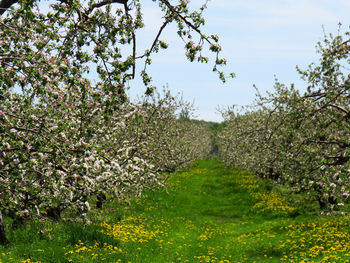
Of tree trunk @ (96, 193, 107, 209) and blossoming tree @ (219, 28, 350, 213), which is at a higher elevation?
blossoming tree @ (219, 28, 350, 213)

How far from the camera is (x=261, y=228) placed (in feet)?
54.4

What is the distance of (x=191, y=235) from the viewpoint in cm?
1523

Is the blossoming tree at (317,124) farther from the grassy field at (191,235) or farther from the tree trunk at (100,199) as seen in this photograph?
the tree trunk at (100,199)

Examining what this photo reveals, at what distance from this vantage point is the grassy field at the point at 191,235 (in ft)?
31.9

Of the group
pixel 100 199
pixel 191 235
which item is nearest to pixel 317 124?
pixel 191 235

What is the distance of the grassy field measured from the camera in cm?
973

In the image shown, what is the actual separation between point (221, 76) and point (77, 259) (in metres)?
6.34

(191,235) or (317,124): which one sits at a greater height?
(317,124)

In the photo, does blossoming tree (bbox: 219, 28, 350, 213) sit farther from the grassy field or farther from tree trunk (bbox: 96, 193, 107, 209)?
tree trunk (bbox: 96, 193, 107, 209)

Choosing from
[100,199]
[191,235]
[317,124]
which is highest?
[317,124]

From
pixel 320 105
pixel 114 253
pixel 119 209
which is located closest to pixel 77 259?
pixel 114 253

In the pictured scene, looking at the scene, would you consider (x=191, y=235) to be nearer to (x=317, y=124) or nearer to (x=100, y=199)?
(x=100, y=199)

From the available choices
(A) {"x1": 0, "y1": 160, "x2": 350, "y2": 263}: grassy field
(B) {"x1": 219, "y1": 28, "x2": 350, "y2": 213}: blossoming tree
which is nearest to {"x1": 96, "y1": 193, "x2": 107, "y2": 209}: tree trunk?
(A) {"x1": 0, "y1": 160, "x2": 350, "y2": 263}: grassy field

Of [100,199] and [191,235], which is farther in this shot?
[100,199]
